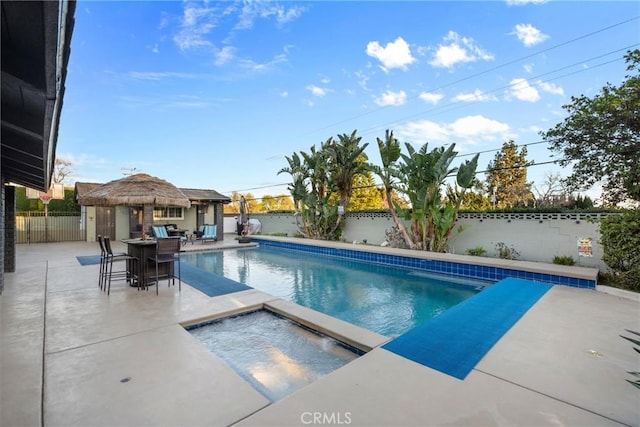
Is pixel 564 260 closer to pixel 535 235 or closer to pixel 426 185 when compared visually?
pixel 535 235

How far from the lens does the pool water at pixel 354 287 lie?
5.36 metres

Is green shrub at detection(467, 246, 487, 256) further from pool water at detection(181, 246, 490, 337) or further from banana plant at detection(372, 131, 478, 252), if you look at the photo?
pool water at detection(181, 246, 490, 337)

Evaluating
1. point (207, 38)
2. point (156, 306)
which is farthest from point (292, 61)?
point (156, 306)

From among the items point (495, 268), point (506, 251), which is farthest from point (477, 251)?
point (495, 268)

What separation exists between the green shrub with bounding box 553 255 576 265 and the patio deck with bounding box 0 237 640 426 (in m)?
3.94

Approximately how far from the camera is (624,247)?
19.1ft

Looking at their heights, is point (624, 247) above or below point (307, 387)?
above

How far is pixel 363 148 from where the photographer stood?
13453mm

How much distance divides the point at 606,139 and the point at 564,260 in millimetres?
3203

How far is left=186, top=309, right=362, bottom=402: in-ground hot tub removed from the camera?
3.11 m

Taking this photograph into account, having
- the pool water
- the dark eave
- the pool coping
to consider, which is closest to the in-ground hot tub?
the pool water

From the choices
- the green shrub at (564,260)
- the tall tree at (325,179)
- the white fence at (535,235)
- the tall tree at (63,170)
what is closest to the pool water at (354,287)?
the green shrub at (564,260)
